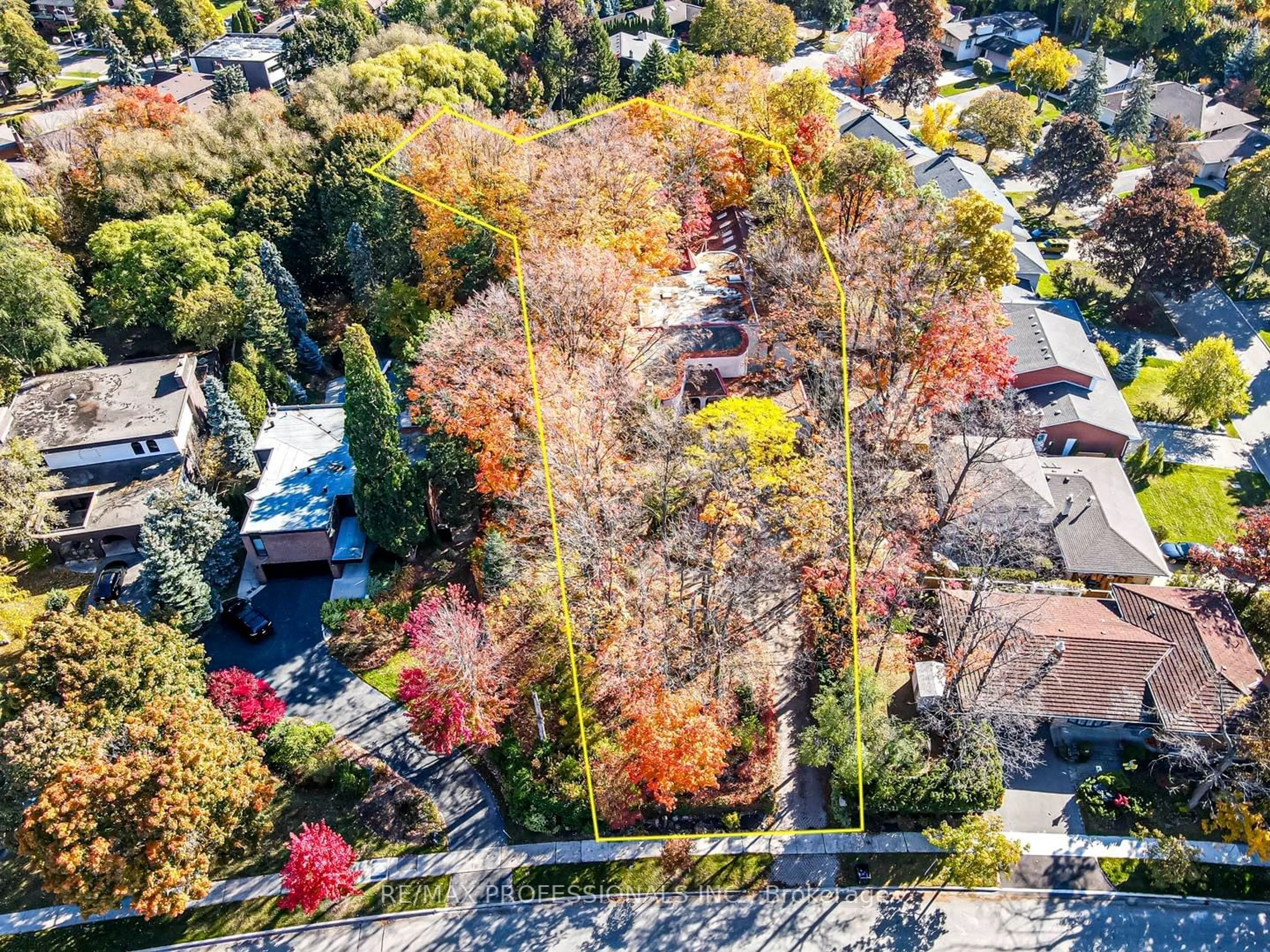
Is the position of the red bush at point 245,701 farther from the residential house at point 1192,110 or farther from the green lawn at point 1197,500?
the residential house at point 1192,110

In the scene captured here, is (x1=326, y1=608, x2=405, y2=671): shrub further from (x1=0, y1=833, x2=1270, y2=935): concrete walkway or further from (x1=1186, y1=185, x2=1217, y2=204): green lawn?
(x1=1186, y1=185, x2=1217, y2=204): green lawn

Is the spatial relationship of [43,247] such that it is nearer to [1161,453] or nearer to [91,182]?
[91,182]

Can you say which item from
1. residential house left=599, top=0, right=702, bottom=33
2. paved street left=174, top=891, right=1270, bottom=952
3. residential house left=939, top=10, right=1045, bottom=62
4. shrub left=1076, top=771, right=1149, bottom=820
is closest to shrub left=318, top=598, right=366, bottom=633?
paved street left=174, top=891, right=1270, bottom=952

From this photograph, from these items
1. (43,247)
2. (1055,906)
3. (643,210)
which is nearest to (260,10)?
(43,247)

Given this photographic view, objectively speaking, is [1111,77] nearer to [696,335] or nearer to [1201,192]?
[1201,192]

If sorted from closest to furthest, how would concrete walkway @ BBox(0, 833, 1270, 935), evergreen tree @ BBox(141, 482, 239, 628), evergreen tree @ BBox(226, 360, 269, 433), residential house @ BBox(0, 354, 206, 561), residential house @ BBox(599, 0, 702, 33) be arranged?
concrete walkway @ BBox(0, 833, 1270, 935) → evergreen tree @ BBox(141, 482, 239, 628) → residential house @ BBox(0, 354, 206, 561) → evergreen tree @ BBox(226, 360, 269, 433) → residential house @ BBox(599, 0, 702, 33)

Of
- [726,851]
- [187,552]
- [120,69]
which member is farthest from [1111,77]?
[120,69]

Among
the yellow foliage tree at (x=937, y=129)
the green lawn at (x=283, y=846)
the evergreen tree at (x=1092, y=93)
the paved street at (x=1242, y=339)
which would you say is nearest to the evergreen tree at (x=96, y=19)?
the yellow foliage tree at (x=937, y=129)
